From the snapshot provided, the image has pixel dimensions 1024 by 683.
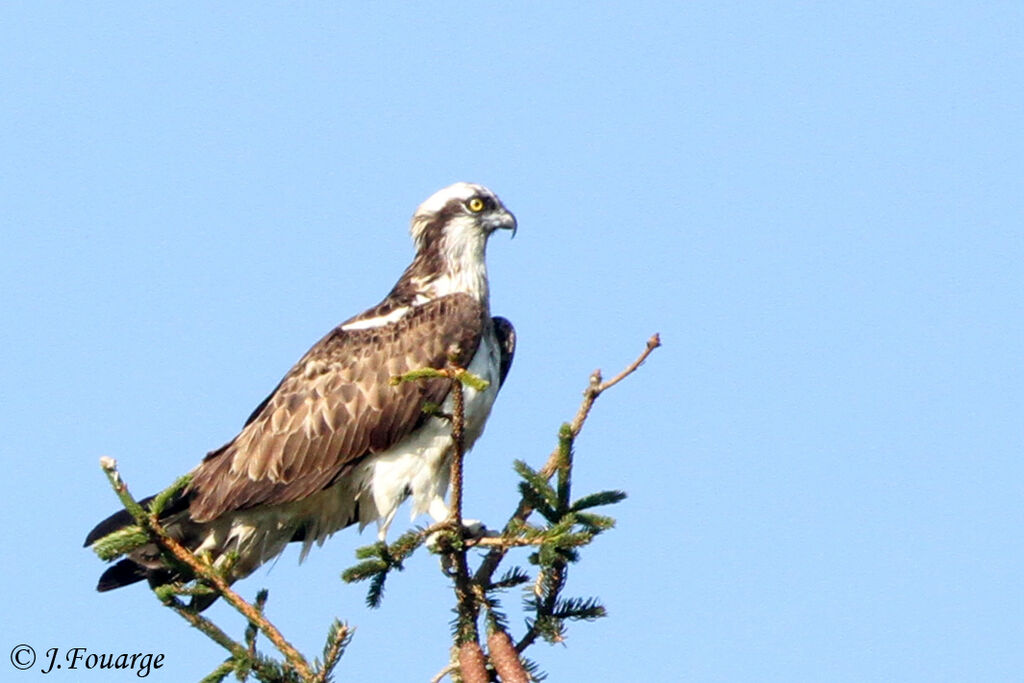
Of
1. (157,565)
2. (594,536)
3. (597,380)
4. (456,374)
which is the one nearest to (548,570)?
(594,536)

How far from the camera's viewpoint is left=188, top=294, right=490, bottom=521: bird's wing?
10.1 m

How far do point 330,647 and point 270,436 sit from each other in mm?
4108

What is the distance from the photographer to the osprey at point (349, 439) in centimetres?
1009

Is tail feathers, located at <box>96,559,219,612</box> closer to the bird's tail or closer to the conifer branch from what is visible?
the bird's tail

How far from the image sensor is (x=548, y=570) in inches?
284

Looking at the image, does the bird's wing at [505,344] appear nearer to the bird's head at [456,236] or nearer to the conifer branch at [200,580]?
the bird's head at [456,236]

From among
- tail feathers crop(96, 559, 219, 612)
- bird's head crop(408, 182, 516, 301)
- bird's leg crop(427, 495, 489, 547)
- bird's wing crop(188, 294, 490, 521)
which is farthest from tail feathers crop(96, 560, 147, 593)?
bird's head crop(408, 182, 516, 301)

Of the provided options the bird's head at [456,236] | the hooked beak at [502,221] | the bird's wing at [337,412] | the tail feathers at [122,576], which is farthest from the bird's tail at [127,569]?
the hooked beak at [502,221]

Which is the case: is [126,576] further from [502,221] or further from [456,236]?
[502,221]

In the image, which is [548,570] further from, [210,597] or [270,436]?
[270,436]

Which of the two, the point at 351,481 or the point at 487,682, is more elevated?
the point at 351,481

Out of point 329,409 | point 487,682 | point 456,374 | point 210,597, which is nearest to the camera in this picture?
point 456,374

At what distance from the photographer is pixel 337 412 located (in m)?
10.3

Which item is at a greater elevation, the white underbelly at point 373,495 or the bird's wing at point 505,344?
the bird's wing at point 505,344
